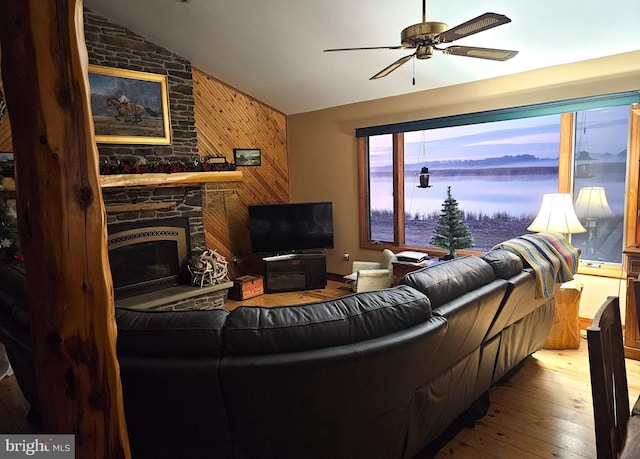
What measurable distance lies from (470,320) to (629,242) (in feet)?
8.90

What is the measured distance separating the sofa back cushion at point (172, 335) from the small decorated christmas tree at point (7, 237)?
2.65 meters

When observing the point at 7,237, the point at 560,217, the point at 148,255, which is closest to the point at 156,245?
the point at 148,255

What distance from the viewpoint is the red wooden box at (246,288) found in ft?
18.2

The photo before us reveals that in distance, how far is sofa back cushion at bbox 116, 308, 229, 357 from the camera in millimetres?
1496

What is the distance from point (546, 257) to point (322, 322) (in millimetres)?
2043

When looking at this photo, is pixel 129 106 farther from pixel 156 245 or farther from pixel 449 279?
pixel 449 279

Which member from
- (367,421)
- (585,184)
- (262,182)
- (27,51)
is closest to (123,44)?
(262,182)

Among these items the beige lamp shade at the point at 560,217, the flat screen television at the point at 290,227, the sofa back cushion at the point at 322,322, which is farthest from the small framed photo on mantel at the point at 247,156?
the sofa back cushion at the point at 322,322

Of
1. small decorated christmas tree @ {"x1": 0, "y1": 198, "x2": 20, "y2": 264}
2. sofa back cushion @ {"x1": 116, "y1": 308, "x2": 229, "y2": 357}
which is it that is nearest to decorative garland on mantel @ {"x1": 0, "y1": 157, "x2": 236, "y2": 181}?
small decorated christmas tree @ {"x1": 0, "y1": 198, "x2": 20, "y2": 264}

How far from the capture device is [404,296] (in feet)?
5.94

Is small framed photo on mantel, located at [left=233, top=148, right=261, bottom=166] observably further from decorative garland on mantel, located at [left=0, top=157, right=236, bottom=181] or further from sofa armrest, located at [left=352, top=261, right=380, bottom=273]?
sofa armrest, located at [left=352, top=261, right=380, bottom=273]

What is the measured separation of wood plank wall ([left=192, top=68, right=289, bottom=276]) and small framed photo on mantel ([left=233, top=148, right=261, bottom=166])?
2.4 inches

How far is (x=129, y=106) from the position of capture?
4.71 m

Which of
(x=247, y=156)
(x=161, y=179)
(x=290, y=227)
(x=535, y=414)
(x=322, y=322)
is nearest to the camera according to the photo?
(x=322, y=322)
